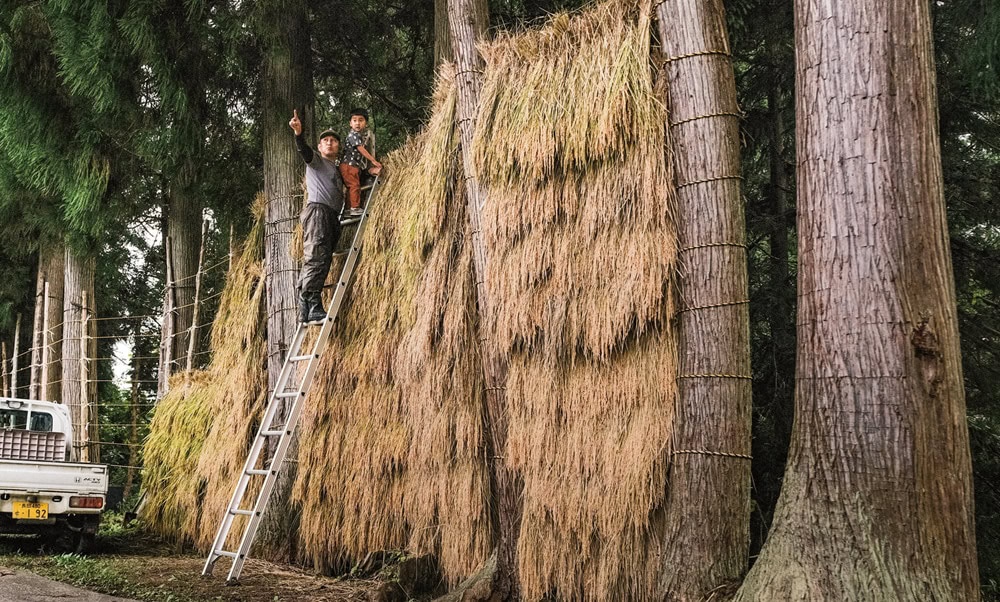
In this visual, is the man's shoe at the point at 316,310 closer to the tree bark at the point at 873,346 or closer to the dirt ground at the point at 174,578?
the dirt ground at the point at 174,578

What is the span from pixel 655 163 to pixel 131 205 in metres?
6.51

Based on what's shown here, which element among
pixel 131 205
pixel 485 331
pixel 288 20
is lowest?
pixel 485 331

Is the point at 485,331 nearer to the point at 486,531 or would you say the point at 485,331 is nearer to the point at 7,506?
the point at 486,531

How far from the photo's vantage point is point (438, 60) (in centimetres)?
700

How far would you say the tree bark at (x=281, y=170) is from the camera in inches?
272

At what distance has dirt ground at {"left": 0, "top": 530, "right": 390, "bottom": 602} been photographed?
5.38m

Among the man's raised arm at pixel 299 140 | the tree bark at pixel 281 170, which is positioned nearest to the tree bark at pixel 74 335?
the tree bark at pixel 281 170

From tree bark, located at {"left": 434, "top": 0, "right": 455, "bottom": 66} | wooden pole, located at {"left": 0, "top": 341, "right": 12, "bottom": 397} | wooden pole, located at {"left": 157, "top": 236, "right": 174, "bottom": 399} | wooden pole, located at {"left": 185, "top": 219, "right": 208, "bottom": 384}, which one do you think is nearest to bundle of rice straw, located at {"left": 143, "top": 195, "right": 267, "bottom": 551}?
wooden pole, located at {"left": 185, "top": 219, "right": 208, "bottom": 384}

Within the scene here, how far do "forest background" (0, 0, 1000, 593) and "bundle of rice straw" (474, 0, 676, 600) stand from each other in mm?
1228

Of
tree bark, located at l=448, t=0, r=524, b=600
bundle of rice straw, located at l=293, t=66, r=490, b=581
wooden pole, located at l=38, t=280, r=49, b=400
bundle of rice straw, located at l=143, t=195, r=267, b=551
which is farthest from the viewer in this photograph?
wooden pole, located at l=38, t=280, r=49, b=400

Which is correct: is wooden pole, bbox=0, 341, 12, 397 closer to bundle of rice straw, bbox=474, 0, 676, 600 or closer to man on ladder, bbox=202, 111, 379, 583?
man on ladder, bbox=202, 111, 379, 583

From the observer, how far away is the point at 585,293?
4387 mm

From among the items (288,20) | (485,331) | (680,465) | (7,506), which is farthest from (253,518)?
(288,20)

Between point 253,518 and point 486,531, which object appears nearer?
point 486,531
